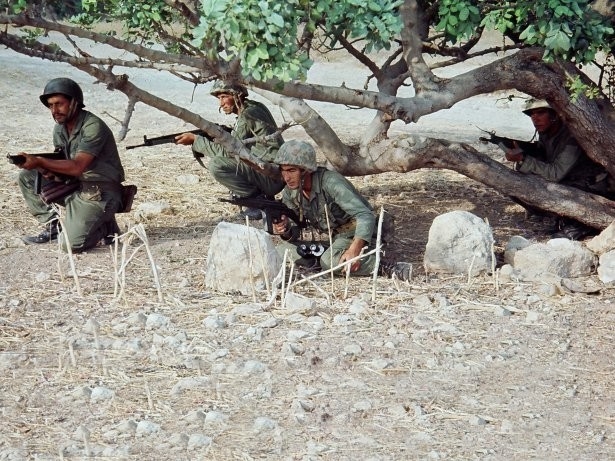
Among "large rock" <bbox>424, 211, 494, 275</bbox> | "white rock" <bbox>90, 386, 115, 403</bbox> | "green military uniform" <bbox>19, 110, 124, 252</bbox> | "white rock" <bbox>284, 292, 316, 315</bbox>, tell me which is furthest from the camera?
"green military uniform" <bbox>19, 110, 124, 252</bbox>

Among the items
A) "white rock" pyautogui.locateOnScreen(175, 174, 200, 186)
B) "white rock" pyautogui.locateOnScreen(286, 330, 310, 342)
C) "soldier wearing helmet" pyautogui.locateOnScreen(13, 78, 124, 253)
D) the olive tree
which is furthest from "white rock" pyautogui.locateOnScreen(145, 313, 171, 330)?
"white rock" pyautogui.locateOnScreen(175, 174, 200, 186)

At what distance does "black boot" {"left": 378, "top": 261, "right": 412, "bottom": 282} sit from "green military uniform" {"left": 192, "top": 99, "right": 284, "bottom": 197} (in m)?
1.85

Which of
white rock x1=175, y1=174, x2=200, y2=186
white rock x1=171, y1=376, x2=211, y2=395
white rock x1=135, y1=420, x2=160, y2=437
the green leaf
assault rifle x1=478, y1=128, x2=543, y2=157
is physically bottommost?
white rock x1=135, y1=420, x2=160, y2=437

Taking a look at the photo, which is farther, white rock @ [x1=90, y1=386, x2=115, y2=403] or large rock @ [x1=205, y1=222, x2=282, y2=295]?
large rock @ [x1=205, y1=222, x2=282, y2=295]

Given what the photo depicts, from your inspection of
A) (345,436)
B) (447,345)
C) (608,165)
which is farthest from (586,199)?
(345,436)

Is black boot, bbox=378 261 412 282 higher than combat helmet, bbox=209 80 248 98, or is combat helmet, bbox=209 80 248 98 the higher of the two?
combat helmet, bbox=209 80 248 98

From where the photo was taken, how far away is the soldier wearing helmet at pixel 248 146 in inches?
332

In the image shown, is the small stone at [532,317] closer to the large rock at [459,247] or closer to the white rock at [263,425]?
the large rock at [459,247]

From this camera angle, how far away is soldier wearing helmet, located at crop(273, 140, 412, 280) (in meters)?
6.59

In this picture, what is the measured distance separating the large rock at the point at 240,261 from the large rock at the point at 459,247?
1.18 m

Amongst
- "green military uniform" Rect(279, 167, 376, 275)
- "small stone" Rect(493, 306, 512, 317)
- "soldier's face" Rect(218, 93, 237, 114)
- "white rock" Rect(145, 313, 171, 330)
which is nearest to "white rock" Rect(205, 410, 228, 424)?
"white rock" Rect(145, 313, 171, 330)

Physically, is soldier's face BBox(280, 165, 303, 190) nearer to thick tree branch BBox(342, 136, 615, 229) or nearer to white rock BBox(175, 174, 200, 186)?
thick tree branch BBox(342, 136, 615, 229)

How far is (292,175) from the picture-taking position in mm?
6680

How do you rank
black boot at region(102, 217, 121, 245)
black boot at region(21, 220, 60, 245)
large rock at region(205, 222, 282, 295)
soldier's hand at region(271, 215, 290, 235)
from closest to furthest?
1. large rock at region(205, 222, 282, 295)
2. soldier's hand at region(271, 215, 290, 235)
3. black boot at region(21, 220, 60, 245)
4. black boot at region(102, 217, 121, 245)
